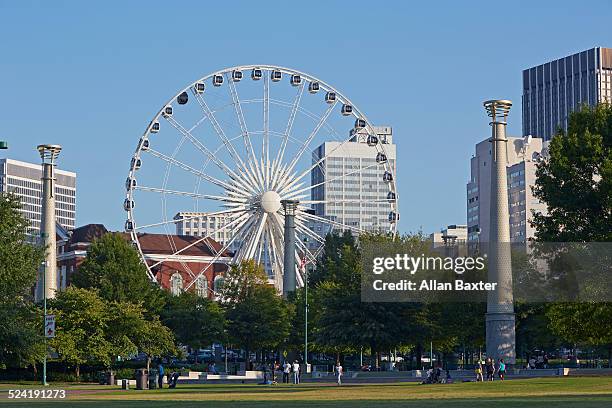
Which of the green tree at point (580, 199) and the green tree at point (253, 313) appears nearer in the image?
the green tree at point (580, 199)

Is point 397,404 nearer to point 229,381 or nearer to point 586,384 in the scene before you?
point 586,384

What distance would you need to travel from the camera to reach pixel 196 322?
121 m

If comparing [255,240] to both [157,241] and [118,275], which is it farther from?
[157,241]

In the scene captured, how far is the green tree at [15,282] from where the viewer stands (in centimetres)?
7544

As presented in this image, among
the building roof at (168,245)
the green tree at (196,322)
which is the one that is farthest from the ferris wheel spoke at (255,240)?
the building roof at (168,245)

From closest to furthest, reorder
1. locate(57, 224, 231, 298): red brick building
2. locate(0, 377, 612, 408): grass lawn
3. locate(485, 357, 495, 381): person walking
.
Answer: locate(0, 377, 612, 408): grass lawn
locate(485, 357, 495, 381): person walking
locate(57, 224, 231, 298): red brick building

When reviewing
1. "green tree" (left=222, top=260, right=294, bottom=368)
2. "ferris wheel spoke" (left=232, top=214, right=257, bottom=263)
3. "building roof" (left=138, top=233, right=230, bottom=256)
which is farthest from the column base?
"building roof" (left=138, top=233, right=230, bottom=256)

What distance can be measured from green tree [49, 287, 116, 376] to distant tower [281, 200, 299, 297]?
31.9 m

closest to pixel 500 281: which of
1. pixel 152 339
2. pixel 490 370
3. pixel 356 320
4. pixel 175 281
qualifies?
pixel 490 370

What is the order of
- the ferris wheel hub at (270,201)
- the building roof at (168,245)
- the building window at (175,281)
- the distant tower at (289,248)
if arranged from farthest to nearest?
the building roof at (168,245) < the building window at (175,281) < the distant tower at (289,248) < the ferris wheel hub at (270,201)

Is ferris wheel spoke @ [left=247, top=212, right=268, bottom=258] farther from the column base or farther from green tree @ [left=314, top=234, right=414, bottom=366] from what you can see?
the column base

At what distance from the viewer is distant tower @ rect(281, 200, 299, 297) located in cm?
12744

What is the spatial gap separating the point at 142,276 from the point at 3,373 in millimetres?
34613

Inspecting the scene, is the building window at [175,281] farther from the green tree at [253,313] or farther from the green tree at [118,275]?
the green tree at [253,313]
